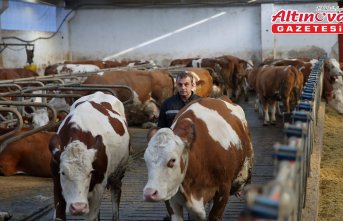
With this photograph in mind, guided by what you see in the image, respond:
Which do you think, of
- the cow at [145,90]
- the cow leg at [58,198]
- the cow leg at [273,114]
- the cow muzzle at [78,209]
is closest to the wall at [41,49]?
the cow at [145,90]

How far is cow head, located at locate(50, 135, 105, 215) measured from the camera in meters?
4.26

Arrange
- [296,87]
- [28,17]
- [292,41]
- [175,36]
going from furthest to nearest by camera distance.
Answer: [175,36] < [292,41] < [28,17] < [296,87]

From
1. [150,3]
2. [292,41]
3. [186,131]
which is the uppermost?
[150,3]

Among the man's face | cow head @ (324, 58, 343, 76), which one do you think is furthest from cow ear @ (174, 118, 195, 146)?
cow head @ (324, 58, 343, 76)

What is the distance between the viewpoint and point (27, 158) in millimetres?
7598

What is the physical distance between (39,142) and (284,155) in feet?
19.1

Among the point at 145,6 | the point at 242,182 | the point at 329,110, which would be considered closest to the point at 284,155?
the point at 242,182

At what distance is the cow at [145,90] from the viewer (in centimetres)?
1156

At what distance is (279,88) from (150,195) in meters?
9.27

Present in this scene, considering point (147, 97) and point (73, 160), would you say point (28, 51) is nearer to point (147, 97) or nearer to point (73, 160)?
point (147, 97)

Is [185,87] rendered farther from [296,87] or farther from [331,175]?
[296,87]

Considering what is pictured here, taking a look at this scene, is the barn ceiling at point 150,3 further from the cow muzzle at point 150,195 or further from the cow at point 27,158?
the cow muzzle at point 150,195

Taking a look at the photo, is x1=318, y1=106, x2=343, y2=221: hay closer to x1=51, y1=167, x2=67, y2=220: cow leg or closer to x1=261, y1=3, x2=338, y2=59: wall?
x1=51, y1=167, x2=67, y2=220: cow leg

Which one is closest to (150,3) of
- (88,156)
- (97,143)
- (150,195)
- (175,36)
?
(175,36)
